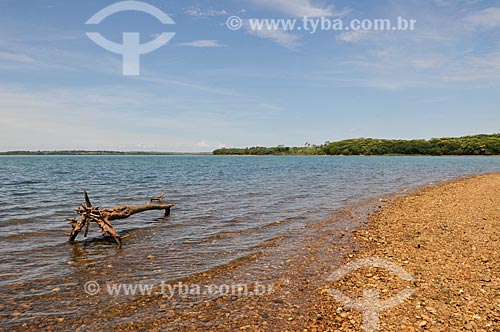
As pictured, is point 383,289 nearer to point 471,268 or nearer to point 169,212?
point 471,268

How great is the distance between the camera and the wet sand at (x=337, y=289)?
246 inches

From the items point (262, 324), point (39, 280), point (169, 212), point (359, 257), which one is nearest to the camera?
point (262, 324)

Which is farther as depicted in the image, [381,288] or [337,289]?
[337,289]

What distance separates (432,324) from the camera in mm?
5832

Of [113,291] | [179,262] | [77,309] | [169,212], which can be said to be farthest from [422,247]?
[169,212]

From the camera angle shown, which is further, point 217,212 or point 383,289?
point 217,212

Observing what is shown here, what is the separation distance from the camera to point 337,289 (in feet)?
25.5

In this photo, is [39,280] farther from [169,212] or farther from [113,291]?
[169,212]

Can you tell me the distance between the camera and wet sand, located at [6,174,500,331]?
20.5 ft

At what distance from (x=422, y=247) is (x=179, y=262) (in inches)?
307

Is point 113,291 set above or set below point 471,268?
below

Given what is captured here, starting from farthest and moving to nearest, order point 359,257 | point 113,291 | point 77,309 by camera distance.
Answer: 1. point 359,257
2. point 113,291
3. point 77,309

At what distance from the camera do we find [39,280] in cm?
872

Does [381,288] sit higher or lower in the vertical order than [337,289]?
higher
